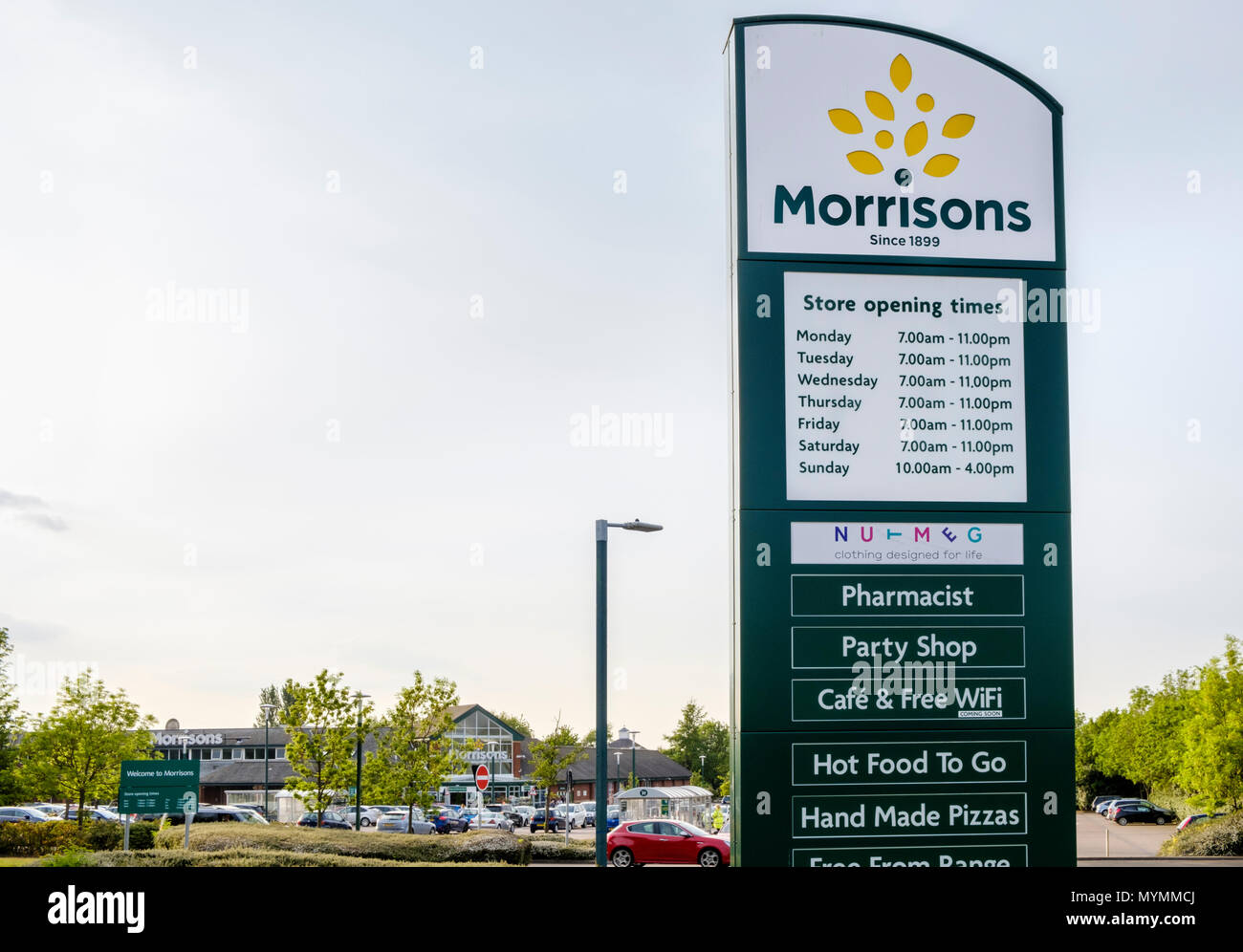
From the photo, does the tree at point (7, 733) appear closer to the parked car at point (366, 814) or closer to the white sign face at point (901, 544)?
the parked car at point (366, 814)

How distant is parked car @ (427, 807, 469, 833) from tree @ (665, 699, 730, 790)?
53145 mm

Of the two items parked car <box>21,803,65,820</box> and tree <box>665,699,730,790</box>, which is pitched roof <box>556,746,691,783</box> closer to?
tree <box>665,699,730,790</box>

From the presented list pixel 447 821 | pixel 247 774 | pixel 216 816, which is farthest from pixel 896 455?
pixel 247 774

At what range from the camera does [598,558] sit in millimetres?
18703

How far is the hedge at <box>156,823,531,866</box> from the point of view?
979 inches

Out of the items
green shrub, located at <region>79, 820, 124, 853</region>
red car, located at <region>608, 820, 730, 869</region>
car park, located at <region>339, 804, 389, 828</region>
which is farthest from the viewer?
car park, located at <region>339, 804, 389, 828</region>

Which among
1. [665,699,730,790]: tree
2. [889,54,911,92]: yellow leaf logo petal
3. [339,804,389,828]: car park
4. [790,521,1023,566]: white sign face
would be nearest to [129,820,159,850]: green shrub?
[339,804,389,828]: car park

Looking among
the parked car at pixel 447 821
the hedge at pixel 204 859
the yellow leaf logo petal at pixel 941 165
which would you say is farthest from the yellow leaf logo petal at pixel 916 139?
the parked car at pixel 447 821

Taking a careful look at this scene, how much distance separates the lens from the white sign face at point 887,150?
8.20 meters

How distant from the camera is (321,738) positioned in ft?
112

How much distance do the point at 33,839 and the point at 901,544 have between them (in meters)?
27.9

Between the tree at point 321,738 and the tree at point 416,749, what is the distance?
310cm

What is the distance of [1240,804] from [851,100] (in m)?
38.2

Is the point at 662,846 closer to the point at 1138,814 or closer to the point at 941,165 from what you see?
the point at 941,165
